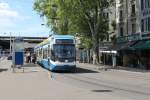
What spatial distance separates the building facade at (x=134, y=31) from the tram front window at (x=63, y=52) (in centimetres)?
1297

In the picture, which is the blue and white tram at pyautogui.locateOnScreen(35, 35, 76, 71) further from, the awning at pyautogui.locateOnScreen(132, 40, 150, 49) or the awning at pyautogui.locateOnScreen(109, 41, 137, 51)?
the awning at pyautogui.locateOnScreen(109, 41, 137, 51)

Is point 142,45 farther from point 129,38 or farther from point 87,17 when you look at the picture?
point 87,17

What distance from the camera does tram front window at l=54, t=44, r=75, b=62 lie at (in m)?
40.0

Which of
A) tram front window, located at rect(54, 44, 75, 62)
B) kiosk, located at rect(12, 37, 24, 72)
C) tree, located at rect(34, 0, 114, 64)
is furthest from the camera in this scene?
tree, located at rect(34, 0, 114, 64)

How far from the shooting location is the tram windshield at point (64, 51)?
4003 cm

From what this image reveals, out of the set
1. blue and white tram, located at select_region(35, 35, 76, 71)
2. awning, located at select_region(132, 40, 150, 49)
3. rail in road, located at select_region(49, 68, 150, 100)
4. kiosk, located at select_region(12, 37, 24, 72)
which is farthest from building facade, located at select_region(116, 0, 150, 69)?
rail in road, located at select_region(49, 68, 150, 100)

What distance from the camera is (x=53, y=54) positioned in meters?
40.3

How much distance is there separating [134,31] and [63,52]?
21.6 meters

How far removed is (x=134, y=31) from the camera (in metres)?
59.5

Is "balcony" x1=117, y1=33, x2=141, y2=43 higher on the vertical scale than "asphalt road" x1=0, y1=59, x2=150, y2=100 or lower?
higher

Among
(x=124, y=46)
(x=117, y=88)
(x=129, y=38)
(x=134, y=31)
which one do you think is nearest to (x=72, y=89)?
(x=117, y=88)

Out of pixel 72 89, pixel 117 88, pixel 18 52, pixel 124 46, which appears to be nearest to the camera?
pixel 72 89

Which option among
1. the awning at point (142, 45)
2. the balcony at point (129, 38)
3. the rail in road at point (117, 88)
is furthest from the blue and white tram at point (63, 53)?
the balcony at point (129, 38)

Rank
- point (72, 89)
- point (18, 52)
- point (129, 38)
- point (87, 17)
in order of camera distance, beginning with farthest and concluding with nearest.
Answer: point (87, 17) → point (129, 38) → point (18, 52) → point (72, 89)
